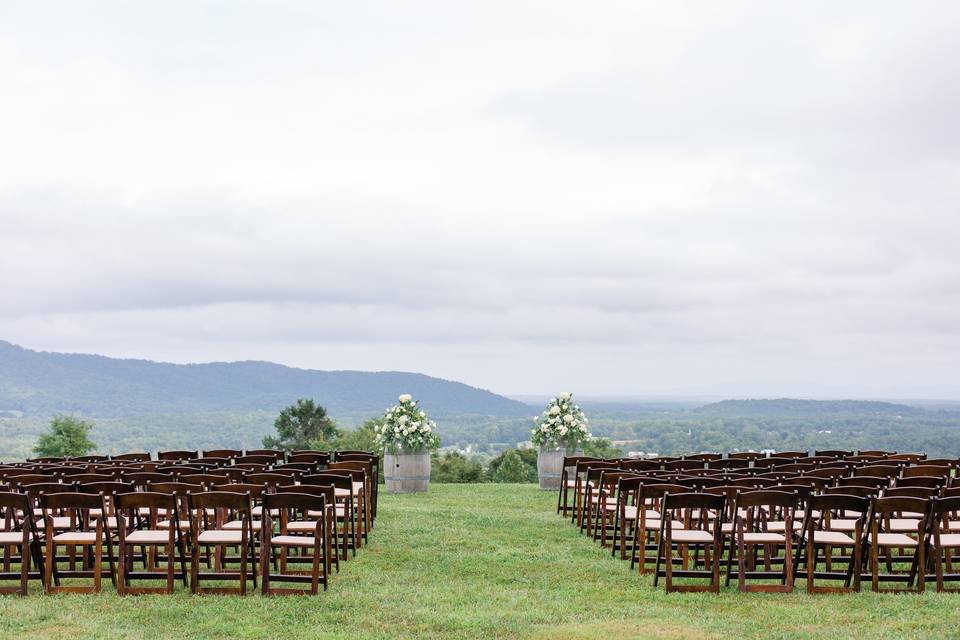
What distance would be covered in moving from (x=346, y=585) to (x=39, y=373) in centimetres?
17779

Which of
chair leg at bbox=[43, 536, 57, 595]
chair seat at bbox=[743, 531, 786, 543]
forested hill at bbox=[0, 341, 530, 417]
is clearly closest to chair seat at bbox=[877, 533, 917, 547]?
chair seat at bbox=[743, 531, 786, 543]

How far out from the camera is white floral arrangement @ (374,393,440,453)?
20.7 m

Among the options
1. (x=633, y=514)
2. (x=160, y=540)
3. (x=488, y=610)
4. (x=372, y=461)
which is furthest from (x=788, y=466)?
(x=160, y=540)

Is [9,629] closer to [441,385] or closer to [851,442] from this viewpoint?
[851,442]

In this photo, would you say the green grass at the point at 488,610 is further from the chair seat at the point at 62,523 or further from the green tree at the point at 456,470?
the green tree at the point at 456,470

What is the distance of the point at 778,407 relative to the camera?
11369cm

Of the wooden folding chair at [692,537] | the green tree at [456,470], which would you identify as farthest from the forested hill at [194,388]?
the wooden folding chair at [692,537]

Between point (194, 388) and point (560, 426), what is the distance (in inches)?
6706

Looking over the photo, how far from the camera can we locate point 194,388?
183875 mm

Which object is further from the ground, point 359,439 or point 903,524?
point 903,524

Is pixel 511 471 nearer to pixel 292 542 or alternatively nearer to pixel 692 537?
pixel 692 537

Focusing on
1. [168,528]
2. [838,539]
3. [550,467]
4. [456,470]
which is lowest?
[456,470]

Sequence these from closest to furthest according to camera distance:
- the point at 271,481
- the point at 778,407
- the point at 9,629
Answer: the point at 9,629 < the point at 271,481 < the point at 778,407

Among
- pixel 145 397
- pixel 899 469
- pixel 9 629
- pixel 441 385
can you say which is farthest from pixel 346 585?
pixel 145 397
